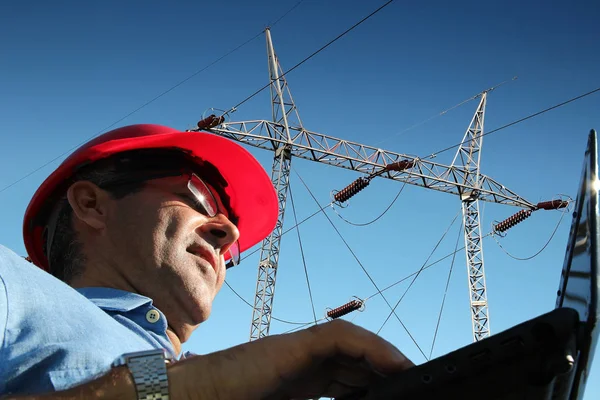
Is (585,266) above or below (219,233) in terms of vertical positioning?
below

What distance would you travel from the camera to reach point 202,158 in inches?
84.0

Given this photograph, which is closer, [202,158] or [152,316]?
[152,316]

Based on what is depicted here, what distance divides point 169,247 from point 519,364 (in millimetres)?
1079

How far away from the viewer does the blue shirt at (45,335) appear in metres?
1.04

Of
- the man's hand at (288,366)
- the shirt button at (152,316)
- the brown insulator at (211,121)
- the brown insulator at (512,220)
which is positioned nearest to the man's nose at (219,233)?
the shirt button at (152,316)

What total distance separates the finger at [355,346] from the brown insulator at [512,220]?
20597 mm

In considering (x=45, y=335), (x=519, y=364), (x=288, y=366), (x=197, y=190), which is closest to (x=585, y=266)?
(x=519, y=364)

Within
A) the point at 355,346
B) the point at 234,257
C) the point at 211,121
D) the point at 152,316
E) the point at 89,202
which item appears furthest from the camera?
the point at 211,121

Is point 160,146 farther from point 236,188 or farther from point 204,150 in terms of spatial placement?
point 236,188

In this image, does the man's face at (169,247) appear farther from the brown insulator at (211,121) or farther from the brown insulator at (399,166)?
the brown insulator at (399,166)

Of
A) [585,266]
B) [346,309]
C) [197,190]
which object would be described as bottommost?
[585,266]

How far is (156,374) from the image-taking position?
97 centimetres

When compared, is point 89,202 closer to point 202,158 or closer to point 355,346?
point 202,158

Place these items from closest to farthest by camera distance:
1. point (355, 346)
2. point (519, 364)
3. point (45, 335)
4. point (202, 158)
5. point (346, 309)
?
point (519, 364) < point (355, 346) < point (45, 335) < point (202, 158) < point (346, 309)
